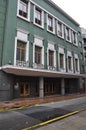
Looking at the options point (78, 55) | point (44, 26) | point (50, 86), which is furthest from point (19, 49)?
point (78, 55)

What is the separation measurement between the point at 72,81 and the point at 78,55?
636cm

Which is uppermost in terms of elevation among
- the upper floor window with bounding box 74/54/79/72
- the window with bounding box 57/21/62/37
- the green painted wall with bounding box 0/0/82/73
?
the window with bounding box 57/21/62/37

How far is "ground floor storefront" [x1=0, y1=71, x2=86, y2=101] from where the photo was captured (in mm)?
13711

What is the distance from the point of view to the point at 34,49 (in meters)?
17.5

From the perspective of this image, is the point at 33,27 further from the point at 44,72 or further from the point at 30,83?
the point at 30,83

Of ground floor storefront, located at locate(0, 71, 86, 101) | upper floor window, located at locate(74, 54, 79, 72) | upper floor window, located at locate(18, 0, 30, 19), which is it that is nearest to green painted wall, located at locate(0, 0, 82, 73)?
upper floor window, located at locate(18, 0, 30, 19)

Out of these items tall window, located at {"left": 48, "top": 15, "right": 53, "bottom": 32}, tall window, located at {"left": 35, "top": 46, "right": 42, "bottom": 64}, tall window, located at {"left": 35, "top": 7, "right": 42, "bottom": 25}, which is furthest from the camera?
tall window, located at {"left": 48, "top": 15, "right": 53, "bottom": 32}

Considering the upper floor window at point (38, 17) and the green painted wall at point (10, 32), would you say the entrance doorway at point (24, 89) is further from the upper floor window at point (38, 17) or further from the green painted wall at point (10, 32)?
the upper floor window at point (38, 17)

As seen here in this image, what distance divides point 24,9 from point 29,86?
10.6 metres

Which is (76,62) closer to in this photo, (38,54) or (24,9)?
(38,54)

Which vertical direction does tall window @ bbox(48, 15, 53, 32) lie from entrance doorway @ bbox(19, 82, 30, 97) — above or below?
above

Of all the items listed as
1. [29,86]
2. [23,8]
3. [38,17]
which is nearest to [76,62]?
[38,17]

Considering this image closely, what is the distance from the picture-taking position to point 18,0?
1667 cm

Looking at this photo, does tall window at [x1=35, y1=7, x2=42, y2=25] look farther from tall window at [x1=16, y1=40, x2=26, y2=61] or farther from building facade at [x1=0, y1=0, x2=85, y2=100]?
tall window at [x1=16, y1=40, x2=26, y2=61]
